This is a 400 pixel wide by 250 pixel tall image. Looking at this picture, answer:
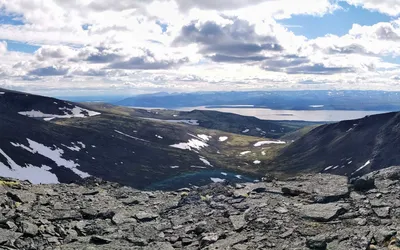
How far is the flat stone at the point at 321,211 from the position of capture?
16266 mm

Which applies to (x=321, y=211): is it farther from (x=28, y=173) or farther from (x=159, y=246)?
(x=28, y=173)

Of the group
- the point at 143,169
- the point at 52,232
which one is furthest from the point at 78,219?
the point at 143,169

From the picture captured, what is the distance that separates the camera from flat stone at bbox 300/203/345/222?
16.3 meters

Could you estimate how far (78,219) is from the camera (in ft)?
60.1

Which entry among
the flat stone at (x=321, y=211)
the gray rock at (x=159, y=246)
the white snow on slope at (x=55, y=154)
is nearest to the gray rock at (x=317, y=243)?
the flat stone at (x=321, y=211)

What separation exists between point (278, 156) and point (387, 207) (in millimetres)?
179707

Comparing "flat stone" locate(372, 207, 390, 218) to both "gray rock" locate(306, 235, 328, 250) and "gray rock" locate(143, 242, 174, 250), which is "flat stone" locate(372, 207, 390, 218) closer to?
"gray rock" locate(306, 235, 328, 250)

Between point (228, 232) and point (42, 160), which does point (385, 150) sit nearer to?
point (42, 160)

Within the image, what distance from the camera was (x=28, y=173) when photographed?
3516 inches

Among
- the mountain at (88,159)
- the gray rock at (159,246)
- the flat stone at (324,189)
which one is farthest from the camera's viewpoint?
the mountain at (88,159)

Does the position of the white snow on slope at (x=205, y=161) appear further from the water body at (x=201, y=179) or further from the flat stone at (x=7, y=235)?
the flat stone at (x=7, y=235)

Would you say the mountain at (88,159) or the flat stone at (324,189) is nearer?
the flat stone at (324,189)

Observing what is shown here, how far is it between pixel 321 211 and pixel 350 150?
147m

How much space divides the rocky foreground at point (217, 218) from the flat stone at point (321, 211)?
0.10 ft
